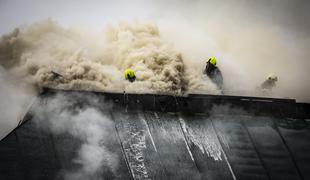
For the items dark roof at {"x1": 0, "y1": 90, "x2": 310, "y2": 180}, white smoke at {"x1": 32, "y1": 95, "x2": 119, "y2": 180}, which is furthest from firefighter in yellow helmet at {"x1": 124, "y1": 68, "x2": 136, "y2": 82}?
white smoke at {"x1": 32, "y1": 95, "x2": 119, "y2": 180}

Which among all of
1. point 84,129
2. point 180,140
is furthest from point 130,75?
point 180,140

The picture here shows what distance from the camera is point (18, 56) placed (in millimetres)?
12742

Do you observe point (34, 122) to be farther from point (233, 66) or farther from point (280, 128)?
point (233, 66)

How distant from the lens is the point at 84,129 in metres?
9.52

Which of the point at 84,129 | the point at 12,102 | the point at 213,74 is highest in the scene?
the point at 213,74

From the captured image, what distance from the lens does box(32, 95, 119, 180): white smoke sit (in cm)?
875

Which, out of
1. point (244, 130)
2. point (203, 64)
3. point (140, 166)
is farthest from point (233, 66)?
point (140, 166)

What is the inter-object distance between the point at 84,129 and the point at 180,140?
292 cm

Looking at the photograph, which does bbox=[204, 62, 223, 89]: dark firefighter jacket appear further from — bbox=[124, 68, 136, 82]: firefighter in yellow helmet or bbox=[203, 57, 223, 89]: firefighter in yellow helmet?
bbox=[124, 68, 136, 82]: firefighter in yellow helmet

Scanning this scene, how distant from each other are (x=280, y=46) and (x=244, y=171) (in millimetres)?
10777

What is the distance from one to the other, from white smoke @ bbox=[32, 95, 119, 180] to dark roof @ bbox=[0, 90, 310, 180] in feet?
0.28

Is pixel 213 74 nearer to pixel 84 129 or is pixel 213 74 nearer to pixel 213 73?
pixel 213 73

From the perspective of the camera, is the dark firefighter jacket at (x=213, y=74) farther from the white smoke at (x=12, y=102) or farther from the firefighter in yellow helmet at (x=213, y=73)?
the white smoke at (x=12, y=102)

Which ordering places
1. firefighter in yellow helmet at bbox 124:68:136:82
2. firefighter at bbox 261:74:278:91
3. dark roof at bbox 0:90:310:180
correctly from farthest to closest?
firefighter at bbox 261:74:278:91 < firefighter in yellow helmet at bbox 124:68:136:82 < dark roof at bbox 0:90:310:180
